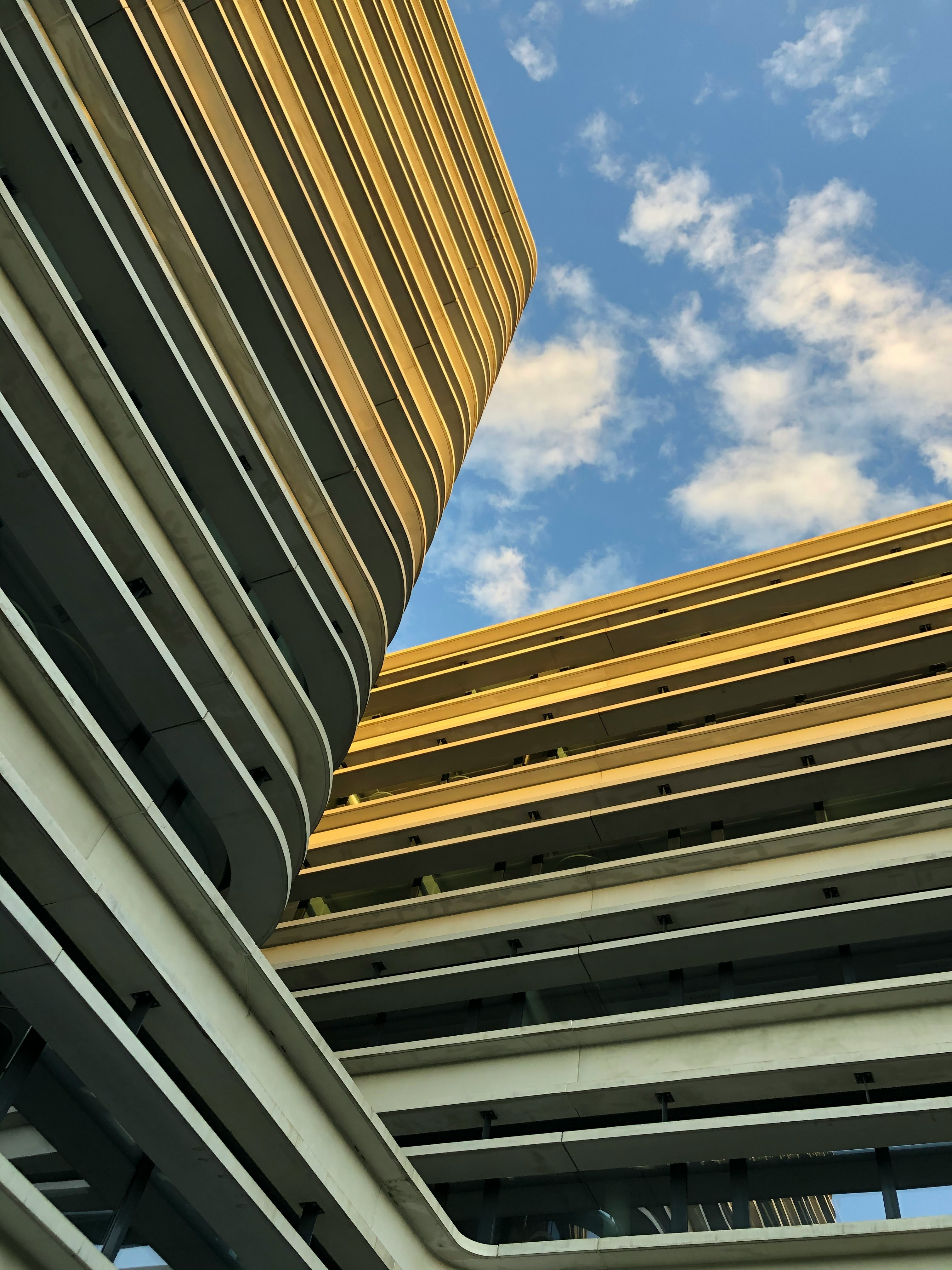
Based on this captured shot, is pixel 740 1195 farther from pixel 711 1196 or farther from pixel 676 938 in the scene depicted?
pixel 676 938

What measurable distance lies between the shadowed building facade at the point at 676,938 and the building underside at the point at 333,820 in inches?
2.6

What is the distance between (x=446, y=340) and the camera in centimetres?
2341

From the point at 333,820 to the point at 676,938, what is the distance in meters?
9.59

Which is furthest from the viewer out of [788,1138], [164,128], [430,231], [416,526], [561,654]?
[561,654]

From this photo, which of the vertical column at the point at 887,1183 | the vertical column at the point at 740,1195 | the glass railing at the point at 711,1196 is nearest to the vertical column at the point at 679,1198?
the glass railing at the point at 711,1196

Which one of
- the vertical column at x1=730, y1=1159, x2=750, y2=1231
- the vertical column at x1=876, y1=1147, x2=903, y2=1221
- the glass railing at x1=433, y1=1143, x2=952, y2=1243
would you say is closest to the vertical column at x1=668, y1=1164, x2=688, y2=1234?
the glass railing at x1=433, y1=1143, x2=952, y2=1243

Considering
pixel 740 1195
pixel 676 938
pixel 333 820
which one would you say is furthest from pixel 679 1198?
pixel 333 820

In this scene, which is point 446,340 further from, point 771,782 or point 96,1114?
point 96,1114

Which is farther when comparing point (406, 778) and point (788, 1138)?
point (406, 778)

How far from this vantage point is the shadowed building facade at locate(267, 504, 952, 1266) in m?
12.1

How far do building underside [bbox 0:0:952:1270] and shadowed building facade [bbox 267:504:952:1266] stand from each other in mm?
66

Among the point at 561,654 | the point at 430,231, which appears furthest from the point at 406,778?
the point at 430,231

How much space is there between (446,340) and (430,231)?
2.33 metres

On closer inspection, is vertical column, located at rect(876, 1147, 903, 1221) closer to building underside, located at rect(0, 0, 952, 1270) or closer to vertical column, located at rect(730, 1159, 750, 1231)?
building underside, located at rect(0, 0, 952, 1270)
